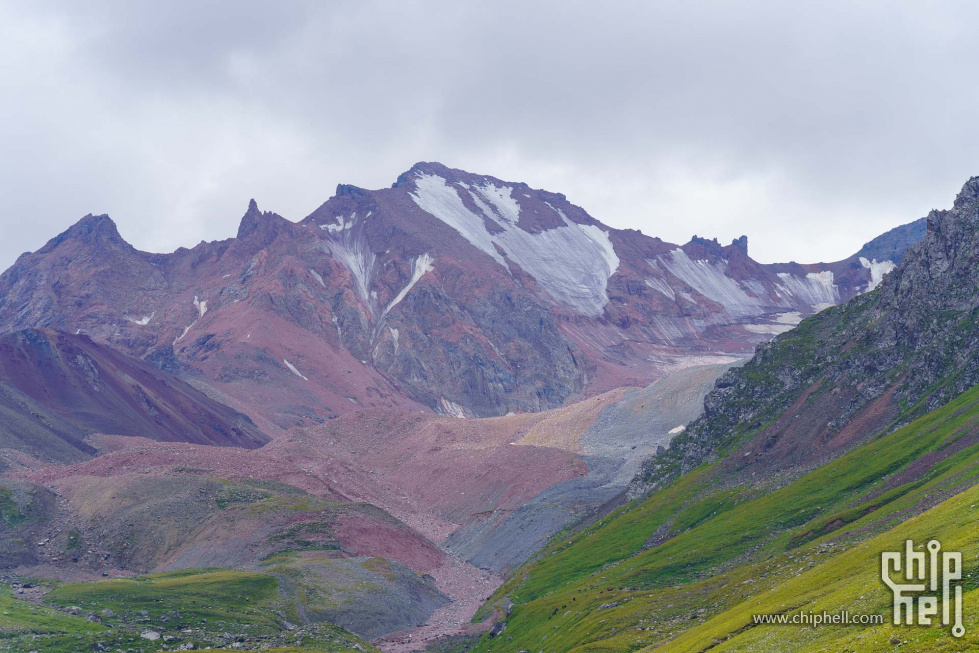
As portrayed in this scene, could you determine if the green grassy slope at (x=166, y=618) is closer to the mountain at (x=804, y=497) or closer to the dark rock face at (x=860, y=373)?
the mountain at (x=804, y=497)

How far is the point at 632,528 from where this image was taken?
118 metres

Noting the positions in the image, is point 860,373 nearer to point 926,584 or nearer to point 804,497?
point 804,497

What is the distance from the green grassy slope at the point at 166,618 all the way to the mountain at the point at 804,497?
22534 mm

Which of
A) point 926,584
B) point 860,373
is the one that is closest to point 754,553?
point 926,584

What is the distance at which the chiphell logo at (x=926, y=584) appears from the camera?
37.4 m

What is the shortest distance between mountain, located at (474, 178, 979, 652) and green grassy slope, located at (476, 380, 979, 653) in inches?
9.5

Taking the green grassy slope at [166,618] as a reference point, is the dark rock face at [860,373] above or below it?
above

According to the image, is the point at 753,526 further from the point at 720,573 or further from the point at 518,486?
the point at 518,486

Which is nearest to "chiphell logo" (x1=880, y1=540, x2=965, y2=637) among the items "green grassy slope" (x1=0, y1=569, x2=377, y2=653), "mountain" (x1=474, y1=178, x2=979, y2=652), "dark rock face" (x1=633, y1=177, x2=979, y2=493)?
"mountain" (x1=474, y1=178, x2=979, y2=652)

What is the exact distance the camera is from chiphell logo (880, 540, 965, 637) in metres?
37.4

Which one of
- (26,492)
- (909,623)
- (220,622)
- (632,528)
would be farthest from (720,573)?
(26,492)

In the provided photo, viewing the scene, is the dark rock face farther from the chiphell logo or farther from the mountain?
the chiphell logo

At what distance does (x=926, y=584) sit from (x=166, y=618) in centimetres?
7631

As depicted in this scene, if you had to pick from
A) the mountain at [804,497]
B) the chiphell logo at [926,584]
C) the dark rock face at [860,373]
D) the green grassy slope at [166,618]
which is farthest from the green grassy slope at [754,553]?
the green grassy slope at [166,618]
